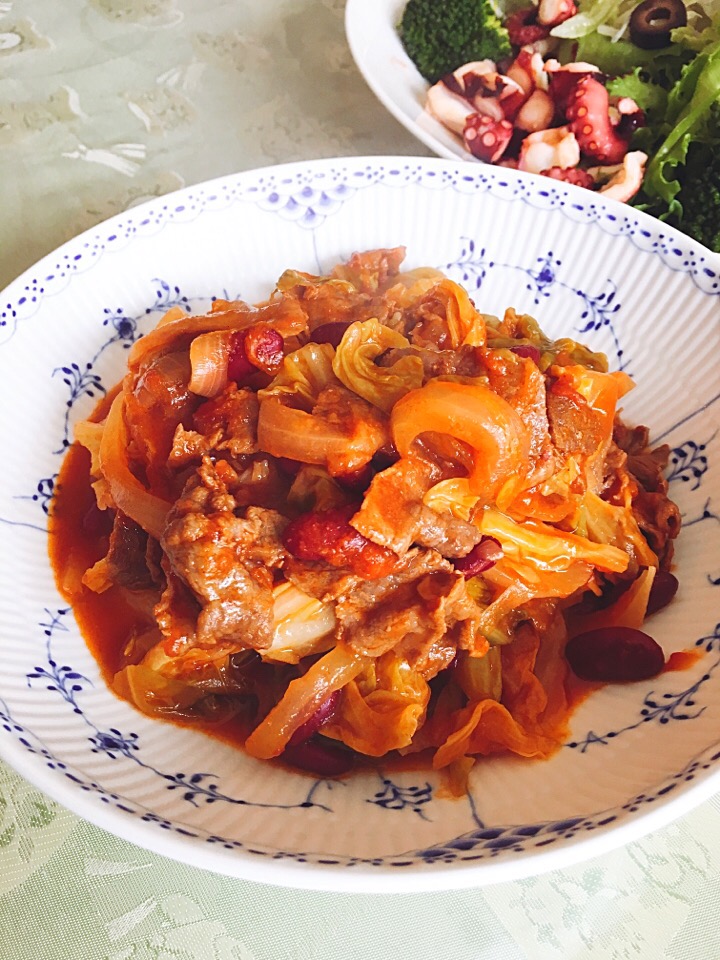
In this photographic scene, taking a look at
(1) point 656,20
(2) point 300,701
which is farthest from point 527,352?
(1) point 656,20

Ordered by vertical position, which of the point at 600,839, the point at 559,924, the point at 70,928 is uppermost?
the point at 600,839

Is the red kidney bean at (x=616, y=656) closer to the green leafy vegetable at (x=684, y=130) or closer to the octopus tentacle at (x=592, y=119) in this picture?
the green leafy vegetable at (x=684, y=130)

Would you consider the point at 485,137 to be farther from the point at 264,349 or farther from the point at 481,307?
the point at 264,349

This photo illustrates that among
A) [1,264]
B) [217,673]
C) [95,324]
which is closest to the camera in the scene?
[217,673]

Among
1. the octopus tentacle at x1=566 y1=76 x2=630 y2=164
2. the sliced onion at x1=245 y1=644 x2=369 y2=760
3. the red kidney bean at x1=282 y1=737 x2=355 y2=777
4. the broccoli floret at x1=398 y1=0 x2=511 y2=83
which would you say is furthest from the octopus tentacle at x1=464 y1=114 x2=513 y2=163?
the red kidney bean at x1=282 y1=737 x2=355 y2=777

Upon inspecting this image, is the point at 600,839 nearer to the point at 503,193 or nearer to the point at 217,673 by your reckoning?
the point at 217,673

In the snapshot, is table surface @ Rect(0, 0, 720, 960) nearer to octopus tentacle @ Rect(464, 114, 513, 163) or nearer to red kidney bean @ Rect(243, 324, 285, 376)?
octopus tentacle @ Rect(464, 114, 513, 163)

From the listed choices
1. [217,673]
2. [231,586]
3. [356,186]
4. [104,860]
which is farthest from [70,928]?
[356,186]
